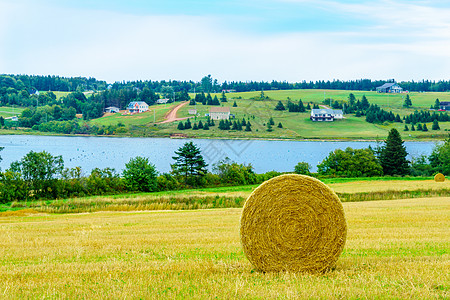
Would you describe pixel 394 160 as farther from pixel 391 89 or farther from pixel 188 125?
pixel 391 89

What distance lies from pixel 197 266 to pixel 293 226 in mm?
2304

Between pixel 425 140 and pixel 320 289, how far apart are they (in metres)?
109

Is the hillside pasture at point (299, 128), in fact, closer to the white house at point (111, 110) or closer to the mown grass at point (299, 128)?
the mown grass at point (299, 128)

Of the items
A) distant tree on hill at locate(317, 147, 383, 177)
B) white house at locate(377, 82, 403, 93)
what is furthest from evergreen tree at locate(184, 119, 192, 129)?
white house at locate(377, 82, 403, 93)

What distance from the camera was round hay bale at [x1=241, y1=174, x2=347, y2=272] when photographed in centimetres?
984

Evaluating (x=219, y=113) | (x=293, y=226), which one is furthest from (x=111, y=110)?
(x=293, y=226)

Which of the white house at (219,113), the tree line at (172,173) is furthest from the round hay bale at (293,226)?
the white house at (219,113)

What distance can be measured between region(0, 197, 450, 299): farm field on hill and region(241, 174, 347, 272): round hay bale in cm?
40

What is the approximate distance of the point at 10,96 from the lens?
180 m

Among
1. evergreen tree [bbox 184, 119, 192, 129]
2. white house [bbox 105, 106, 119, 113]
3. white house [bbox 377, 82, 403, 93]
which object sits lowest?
evergreen tree [bbox 184, 119, 192, 129]

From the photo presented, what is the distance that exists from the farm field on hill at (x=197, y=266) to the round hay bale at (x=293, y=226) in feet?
1.31

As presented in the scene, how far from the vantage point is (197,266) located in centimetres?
1002

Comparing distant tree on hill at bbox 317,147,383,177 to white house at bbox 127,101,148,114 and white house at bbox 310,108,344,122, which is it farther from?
white house at bbox 127,101,148,114

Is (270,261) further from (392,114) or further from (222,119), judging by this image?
(392,114)
